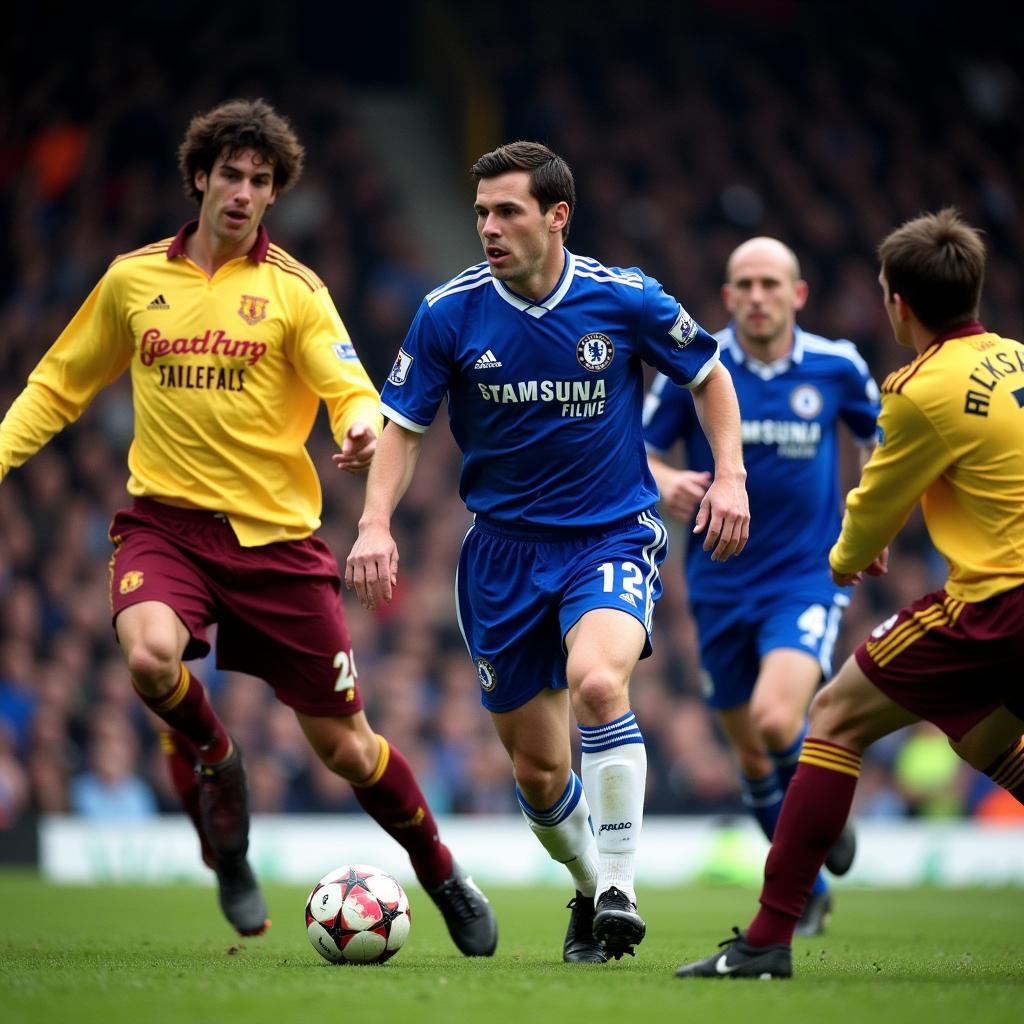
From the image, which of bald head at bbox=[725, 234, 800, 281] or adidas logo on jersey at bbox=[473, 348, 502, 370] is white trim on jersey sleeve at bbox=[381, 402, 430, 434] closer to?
adidas logo on jersey at bbox=[473, 348, 502, 370]

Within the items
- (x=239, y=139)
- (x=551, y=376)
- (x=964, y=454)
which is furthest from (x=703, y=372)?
(x=239, y=139)

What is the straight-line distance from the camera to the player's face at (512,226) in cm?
607

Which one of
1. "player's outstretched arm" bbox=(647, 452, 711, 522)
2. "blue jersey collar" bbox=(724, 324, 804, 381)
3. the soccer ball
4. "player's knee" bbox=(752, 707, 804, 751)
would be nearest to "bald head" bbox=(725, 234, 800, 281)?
"blue jersey collar" bbox=(724, 324, 804, 381)

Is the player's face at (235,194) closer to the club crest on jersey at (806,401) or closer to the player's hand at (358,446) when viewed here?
the player's hand at (358,446)

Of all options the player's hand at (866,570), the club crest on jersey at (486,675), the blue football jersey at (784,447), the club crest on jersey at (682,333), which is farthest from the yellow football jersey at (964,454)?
the blue football jersey at (784,447)

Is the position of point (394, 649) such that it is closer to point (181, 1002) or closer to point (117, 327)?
point (117, 327)

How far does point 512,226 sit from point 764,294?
2742mm

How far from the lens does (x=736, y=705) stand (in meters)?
8.54

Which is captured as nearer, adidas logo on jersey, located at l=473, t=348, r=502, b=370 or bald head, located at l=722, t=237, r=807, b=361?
adidas logo on jersey, located at l=473, t=348, r=502, b=370

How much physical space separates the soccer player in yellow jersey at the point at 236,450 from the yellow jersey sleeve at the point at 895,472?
2.06 meters

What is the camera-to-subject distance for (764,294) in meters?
8.54

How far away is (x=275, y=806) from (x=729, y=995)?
970 cm

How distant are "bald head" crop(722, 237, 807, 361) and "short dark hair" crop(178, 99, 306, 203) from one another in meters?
2.58

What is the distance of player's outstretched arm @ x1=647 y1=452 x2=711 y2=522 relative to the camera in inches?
296
